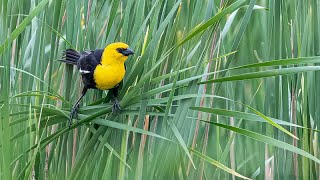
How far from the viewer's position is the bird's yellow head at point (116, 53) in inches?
64.3

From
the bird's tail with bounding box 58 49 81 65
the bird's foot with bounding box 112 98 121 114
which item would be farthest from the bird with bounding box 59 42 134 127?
the bird's foot with bounding box 112 98 121 114

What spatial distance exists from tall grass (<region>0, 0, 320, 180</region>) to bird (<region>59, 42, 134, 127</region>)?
0.10 feet

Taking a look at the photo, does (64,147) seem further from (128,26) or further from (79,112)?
(128,26)

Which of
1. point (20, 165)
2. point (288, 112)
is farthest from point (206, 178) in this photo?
point (20, 165)

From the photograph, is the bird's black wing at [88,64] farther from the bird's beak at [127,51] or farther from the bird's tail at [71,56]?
the bird's beak at [127,51]

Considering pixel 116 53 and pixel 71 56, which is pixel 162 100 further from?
pixel 71 56

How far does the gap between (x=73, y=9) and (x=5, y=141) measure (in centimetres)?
47

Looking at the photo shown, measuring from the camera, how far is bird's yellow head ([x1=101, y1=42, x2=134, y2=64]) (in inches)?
64.3

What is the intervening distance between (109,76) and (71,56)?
0.16 m

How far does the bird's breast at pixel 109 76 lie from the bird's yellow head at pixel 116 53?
22mm

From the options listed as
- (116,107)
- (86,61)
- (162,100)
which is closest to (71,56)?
(86,61)

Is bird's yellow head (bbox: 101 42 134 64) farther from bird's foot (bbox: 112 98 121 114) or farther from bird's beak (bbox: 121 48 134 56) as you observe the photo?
bird's foot (bbox: 112 98 121 114)

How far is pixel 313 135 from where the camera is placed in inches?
69.1

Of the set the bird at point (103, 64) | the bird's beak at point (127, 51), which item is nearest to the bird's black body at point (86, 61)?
the bird at point (103, 64)
